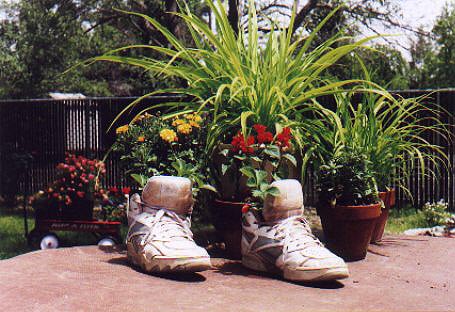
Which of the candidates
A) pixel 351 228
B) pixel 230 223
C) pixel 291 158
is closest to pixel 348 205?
pixel 351 228

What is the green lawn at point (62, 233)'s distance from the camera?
15.2 feet

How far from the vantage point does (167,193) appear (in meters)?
2.46

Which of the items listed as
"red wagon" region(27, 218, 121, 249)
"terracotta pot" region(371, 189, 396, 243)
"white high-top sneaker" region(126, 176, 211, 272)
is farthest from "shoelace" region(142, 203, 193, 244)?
"red wagon" region(27, 218, 121, 249)

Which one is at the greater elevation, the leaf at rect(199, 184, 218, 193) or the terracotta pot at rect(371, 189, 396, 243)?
the leaf at rect(199, 184, 218, 193)

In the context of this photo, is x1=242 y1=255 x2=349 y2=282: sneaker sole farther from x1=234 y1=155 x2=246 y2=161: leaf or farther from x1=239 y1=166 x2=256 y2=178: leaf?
x1=234 y1=155 x2=246 y2=161: leaf

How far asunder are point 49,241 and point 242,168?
228 cm

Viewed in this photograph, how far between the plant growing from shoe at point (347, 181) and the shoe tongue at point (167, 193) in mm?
816

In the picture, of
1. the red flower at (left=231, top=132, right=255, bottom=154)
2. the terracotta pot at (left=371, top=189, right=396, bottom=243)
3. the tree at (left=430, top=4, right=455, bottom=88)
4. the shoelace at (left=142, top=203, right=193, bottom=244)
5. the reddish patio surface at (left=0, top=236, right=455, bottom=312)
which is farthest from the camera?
the tree at (left=430, top=4, right=455, bottom=88)

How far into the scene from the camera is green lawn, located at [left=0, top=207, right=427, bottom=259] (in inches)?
182

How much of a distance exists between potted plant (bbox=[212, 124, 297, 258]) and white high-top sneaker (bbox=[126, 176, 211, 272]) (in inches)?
10.1

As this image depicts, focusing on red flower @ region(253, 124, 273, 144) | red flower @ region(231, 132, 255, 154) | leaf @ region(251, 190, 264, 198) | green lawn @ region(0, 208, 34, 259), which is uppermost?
red flower @ region(253, 124, 273, 144)

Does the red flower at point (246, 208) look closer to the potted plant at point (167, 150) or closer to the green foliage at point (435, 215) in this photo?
the potted plant at point (167, 150)

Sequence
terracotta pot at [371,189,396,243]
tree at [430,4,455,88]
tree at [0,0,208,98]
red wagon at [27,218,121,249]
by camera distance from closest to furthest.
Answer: terracotta pot at [371,189,396,243]
red wagon at [27,218,121,249]
tree at [0,0,208,98]
tree at [430,4,455,88]

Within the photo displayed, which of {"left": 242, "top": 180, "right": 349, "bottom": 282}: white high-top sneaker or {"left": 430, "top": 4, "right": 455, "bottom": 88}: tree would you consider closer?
{"left": 242, "top": 180, "right": 349, "bottom": 282}: white high-top sneaker
